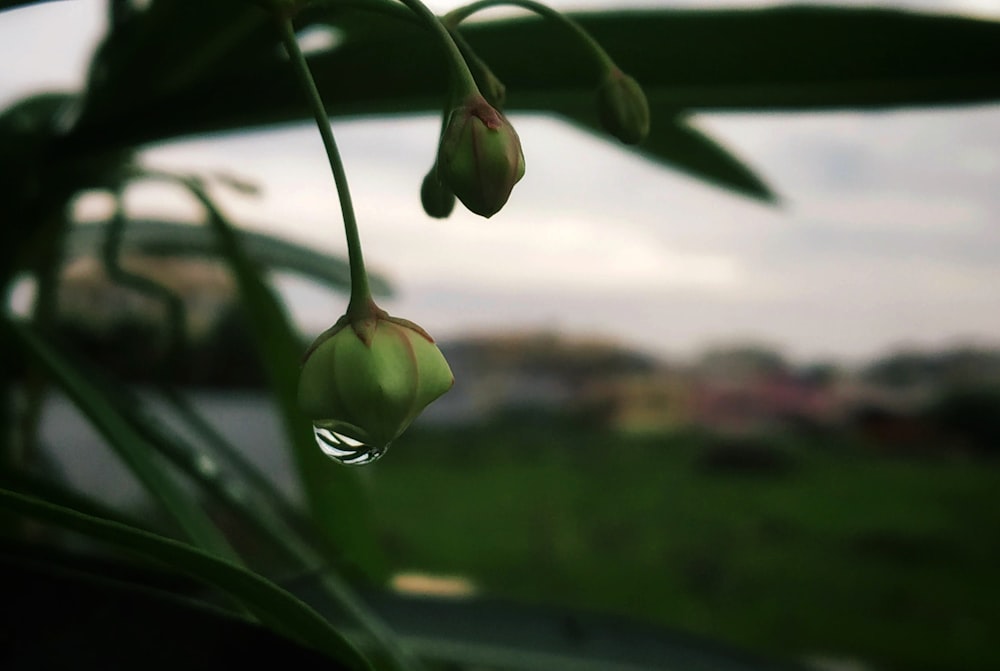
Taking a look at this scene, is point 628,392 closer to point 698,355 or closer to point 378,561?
point 698,355

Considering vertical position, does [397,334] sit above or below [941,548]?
below

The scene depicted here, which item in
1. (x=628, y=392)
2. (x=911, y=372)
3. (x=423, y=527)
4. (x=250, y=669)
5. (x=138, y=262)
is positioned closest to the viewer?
(x=250, y=669)

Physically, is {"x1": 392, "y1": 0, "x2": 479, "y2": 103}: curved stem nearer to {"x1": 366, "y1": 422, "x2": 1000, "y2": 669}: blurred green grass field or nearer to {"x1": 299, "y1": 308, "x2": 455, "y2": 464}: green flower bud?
{"x1": 299, "y1": 308, "x2": 455, "y2": 464}: green flower bud

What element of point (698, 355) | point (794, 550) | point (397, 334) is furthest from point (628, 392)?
point (397, 334)

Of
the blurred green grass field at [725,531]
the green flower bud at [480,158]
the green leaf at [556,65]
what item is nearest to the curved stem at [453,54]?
the green flower bud at [480,158]

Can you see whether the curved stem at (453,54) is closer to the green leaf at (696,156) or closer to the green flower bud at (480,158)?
the green flower bud at (480,158)

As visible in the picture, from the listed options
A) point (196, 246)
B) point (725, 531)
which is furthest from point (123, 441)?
point (725, 531)
